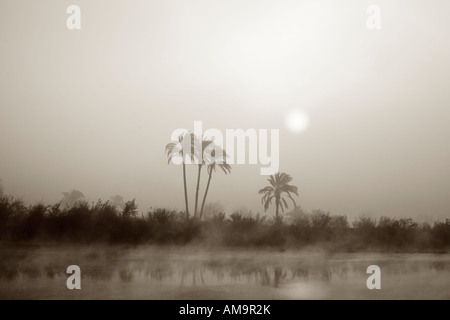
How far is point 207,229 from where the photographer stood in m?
16.6

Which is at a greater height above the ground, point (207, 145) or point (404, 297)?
point (207, 145)

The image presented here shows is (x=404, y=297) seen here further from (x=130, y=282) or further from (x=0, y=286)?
(x=0, y=286)

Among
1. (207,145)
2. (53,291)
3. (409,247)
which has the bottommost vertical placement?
(409,247)

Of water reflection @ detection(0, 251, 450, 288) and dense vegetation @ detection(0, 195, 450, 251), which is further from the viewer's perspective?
Result: dense vegetation @ detection(0, 195, 450, 251)

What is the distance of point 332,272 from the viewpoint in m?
9.83

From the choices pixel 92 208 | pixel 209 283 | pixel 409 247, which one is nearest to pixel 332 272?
pixel 209 283

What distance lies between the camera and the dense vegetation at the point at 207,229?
566 inches

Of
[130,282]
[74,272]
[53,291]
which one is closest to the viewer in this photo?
[53,291]

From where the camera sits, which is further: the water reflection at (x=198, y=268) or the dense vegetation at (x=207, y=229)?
the dense vegetation at (x=207, y=229)

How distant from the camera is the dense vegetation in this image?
1438 cm

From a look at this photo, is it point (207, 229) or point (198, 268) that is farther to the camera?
point (207, 229)
